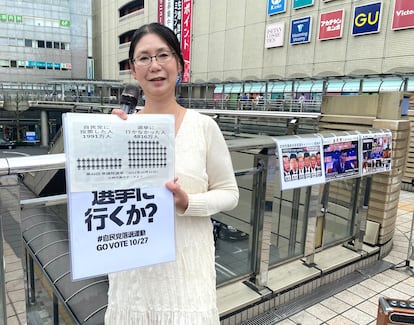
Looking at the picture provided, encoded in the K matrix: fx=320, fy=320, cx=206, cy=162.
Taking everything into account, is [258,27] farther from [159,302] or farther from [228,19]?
[159,302]

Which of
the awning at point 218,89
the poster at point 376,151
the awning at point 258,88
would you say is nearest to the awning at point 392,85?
the awning at point 258,88

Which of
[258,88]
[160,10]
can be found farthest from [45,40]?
[258,88]

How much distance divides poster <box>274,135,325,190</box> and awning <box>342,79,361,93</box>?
14175mm

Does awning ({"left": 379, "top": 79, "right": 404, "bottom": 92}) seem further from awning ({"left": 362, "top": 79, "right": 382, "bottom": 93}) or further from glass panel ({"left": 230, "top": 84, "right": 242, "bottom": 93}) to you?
glass panel ({"left": 230, "top": 84, "right": 242, "bottom": 93})

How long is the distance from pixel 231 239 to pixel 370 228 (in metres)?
2.10

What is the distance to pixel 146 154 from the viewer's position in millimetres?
1093

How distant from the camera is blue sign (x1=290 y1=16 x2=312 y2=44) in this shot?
18.0 meters

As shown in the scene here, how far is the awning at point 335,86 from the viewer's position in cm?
1591

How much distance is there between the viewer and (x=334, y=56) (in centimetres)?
1706

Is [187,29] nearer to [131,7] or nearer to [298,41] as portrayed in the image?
[298,41]

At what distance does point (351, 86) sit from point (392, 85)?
6.92 ft

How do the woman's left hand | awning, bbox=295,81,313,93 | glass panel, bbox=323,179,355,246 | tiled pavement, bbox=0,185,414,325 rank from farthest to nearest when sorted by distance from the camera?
awning, bbox=295,81,313,93 → glass panel, bbox=323,179,355,246 → tiled pavement, bbox=0,185,414,325 → the woman's left hand

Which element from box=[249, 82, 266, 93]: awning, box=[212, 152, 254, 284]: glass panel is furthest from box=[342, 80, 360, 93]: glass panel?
box=[212, 152, 254, 284]: glass panel

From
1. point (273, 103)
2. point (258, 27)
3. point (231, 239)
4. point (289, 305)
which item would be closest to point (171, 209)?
point (231, 239)
